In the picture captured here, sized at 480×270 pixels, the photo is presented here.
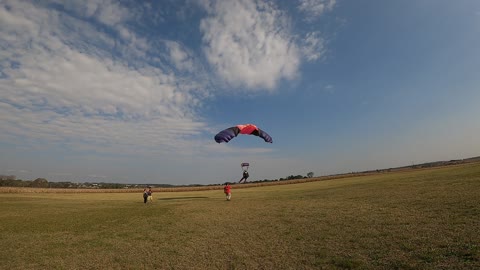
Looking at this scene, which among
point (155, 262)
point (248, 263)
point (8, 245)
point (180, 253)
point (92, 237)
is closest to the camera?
point (248, 263)

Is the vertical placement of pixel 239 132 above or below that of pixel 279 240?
above

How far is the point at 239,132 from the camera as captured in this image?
28.0 m

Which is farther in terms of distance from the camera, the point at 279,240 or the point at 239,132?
the point at 239,132

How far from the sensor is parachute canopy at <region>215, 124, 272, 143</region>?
86.2ft

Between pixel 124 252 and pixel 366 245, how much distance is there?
34.9 ft

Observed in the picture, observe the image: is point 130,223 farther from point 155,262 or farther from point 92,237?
point 155,262

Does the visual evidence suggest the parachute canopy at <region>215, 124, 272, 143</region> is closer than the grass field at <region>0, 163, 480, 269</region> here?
No

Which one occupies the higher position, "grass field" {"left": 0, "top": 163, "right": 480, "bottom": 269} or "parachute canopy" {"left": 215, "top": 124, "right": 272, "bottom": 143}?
"parachute canopy" {"left": 215, "top": 124, "right": 272, "bottom": 143}

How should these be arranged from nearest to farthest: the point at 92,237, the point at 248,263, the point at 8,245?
the point at 248,263 → the point at 8,245 → the point at 92,237

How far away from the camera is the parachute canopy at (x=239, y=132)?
26.3 m

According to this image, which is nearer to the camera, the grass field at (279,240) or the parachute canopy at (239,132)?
the grass field at (279,240)

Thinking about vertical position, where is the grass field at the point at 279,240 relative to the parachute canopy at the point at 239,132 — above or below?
below

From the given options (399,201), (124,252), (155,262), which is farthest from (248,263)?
(399,201)

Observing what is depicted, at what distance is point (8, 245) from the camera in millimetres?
15812
